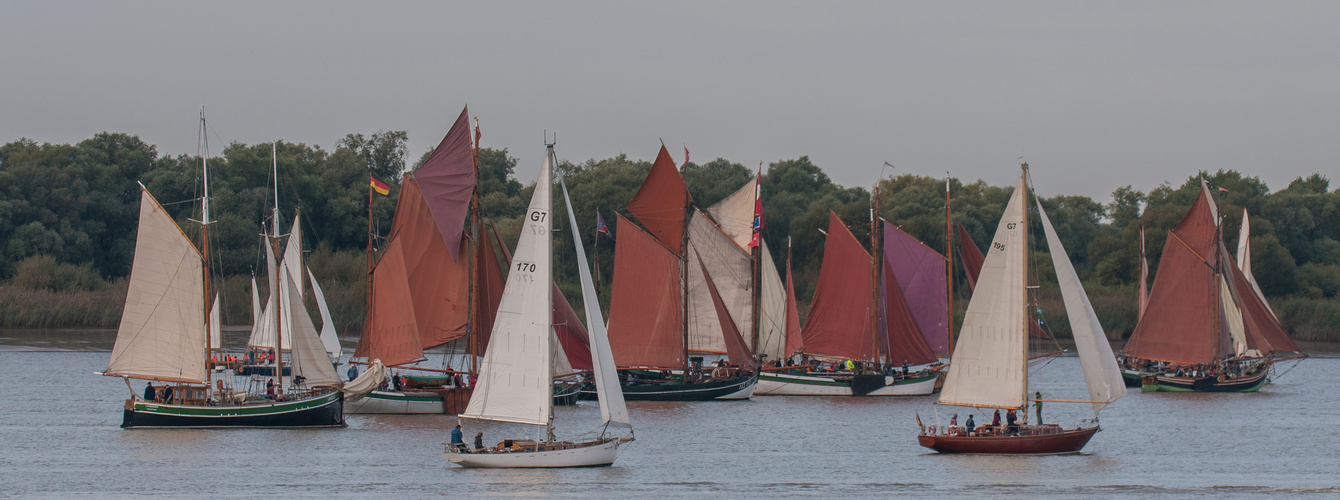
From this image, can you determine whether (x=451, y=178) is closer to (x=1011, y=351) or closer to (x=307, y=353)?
(x=307, y=353)

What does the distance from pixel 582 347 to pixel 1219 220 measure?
1385 inches

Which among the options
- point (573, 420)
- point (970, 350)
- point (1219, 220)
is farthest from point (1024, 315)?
point (1219, 220)

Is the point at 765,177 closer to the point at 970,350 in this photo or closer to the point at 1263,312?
Result: the point at 1263,312

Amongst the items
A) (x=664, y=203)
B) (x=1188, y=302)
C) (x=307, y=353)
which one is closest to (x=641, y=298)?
(x=664, y=203)

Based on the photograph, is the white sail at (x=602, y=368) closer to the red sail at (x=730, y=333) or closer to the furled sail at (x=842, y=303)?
the red sail at (x=730, y=333)

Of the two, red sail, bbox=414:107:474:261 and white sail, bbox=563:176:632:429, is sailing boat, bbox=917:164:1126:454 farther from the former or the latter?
red sail, bbox=414:107:474:261

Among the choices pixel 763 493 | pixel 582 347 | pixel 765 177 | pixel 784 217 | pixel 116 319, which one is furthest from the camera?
pixel 765 177

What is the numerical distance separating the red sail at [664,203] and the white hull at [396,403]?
1512 centimetres

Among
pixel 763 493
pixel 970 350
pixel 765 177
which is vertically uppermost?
pixel 765 177

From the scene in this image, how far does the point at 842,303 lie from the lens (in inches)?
3108

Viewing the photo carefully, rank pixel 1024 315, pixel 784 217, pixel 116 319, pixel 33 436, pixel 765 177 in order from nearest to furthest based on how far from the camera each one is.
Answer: pixel 1024 315, pixel 33 436, pixel 116 319, pixel 784 217, pixel 765 177

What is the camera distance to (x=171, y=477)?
153 ft

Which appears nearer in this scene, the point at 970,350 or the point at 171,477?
the point at 171,477

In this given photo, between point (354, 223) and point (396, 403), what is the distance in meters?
71.3
